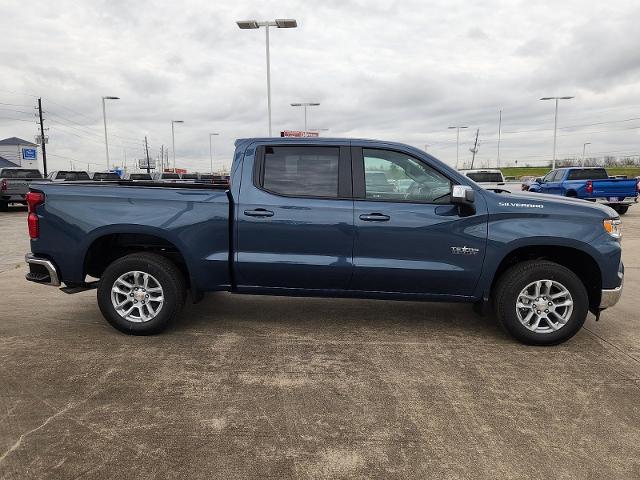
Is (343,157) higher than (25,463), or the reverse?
(343,157)

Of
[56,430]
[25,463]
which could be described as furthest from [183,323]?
[25,463]

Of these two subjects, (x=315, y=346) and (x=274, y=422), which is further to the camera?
(x=315, y=346)

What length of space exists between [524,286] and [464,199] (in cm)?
98

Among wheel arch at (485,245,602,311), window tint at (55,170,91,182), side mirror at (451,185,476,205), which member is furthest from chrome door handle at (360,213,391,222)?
window tint at (55,170,91,182)

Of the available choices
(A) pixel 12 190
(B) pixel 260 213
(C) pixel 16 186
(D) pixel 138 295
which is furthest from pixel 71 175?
(B) pixel 260 213

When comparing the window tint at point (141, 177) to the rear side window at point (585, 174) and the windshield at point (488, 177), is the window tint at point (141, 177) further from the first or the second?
the rear side window at point (585, 174)

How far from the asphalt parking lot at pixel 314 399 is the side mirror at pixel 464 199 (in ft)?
4.06

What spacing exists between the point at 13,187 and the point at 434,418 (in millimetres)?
20784

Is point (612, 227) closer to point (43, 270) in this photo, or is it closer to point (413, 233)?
point (413, 233)

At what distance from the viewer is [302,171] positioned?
4684 mm

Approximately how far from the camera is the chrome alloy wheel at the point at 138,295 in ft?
15.5

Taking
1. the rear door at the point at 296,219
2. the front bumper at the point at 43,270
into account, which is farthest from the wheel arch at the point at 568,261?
the front bumper at the point at 43,270

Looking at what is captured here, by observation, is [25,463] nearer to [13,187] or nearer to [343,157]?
[343,157]

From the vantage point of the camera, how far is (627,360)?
4270mm
